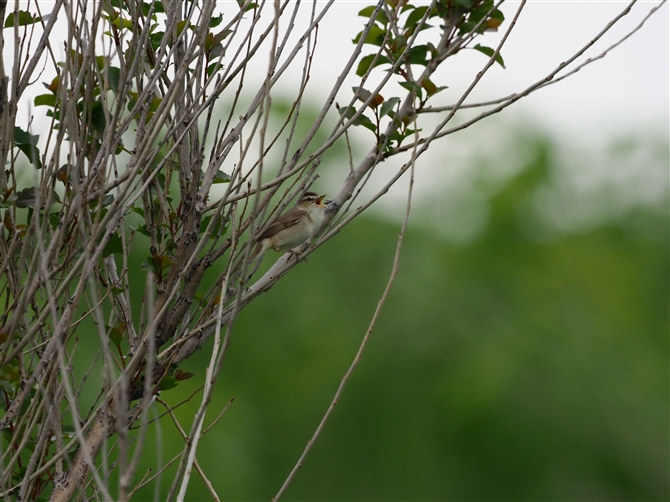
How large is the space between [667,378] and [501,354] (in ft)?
19.6

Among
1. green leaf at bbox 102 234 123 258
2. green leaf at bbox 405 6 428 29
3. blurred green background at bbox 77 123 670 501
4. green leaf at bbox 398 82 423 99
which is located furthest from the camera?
blurred green background at bbox 77 123 670 501

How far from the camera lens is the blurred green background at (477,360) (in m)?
26.9

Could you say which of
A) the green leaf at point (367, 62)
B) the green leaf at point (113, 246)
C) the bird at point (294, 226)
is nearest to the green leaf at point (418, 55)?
the green leaf at point (367, 62)

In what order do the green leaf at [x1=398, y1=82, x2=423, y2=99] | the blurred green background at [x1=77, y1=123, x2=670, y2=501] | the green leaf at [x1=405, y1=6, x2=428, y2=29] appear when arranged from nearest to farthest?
the green leaf at [x1=398, y1=82, x2=423, y2=99], the green leaf at [x1=405, y1=6, x2=428, y2=29], the blurred green background at [x1=77, y1=123, x2=670, y2=501]

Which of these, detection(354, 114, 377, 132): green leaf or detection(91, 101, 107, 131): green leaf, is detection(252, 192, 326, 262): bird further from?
detection(91, 101, 107, 131): green leaf

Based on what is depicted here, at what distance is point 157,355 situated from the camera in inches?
149

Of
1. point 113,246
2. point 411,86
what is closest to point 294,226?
point 411,86

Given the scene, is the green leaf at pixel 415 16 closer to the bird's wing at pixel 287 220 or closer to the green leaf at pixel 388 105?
the green leaf at pixel 388 105

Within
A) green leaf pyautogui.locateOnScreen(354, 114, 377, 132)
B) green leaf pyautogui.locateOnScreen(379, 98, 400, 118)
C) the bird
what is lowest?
the bird

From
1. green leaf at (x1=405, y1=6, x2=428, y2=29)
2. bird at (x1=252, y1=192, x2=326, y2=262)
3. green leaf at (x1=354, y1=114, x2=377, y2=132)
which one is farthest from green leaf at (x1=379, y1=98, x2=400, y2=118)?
bird at (x1=252, y1=192, x2=326, y2=262)

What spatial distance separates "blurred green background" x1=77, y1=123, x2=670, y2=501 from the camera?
88.3ft

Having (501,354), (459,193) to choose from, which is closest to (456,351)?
(501,354)

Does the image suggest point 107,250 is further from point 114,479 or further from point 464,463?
point 464,463

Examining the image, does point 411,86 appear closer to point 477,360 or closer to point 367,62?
point 367,62
